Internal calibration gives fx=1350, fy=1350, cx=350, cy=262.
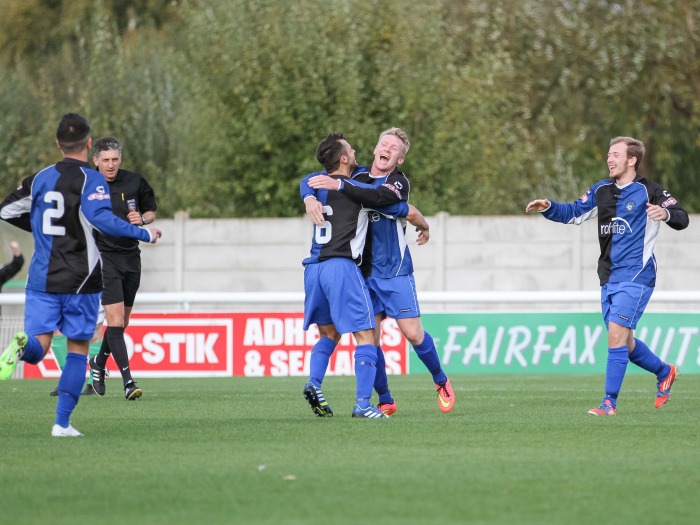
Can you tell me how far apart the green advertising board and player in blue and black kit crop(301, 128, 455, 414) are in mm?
7618

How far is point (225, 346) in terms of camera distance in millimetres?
17562

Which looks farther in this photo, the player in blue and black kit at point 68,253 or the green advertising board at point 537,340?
the green advertising board at point 537,340

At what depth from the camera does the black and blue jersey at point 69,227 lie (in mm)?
7867

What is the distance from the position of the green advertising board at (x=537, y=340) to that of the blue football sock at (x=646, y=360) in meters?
6.90

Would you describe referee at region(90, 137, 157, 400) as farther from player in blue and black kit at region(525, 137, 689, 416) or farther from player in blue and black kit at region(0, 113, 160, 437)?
player in blue and black kit at region(525, 137, 689, 416)

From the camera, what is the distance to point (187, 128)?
28.3m

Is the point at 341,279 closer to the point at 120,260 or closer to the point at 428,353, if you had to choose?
the point at 428,353

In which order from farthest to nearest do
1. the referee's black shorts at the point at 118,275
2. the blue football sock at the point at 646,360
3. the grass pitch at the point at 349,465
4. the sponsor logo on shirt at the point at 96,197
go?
the referee's black shorts at the point at 118,275 → the blue football sock at the point at 646,360 → the sponsor logo on shirt at the point at 96,197 → the grass pitch at the point at 349,465

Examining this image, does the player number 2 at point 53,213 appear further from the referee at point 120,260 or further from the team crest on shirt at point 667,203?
the team crest on shirt at point 667,203

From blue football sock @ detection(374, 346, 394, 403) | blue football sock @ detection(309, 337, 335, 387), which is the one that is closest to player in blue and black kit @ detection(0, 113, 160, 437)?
blue football sock @ detection(309, 337, 335, 387)

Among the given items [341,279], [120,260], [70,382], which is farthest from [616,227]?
[120,260]

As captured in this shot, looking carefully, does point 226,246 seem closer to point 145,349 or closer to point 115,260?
point 145,349

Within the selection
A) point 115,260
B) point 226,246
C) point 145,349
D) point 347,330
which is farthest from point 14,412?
point 226,246

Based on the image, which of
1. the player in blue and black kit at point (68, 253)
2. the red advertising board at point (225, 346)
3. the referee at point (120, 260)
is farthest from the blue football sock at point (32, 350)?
the red advertising board at point (225, 346)
